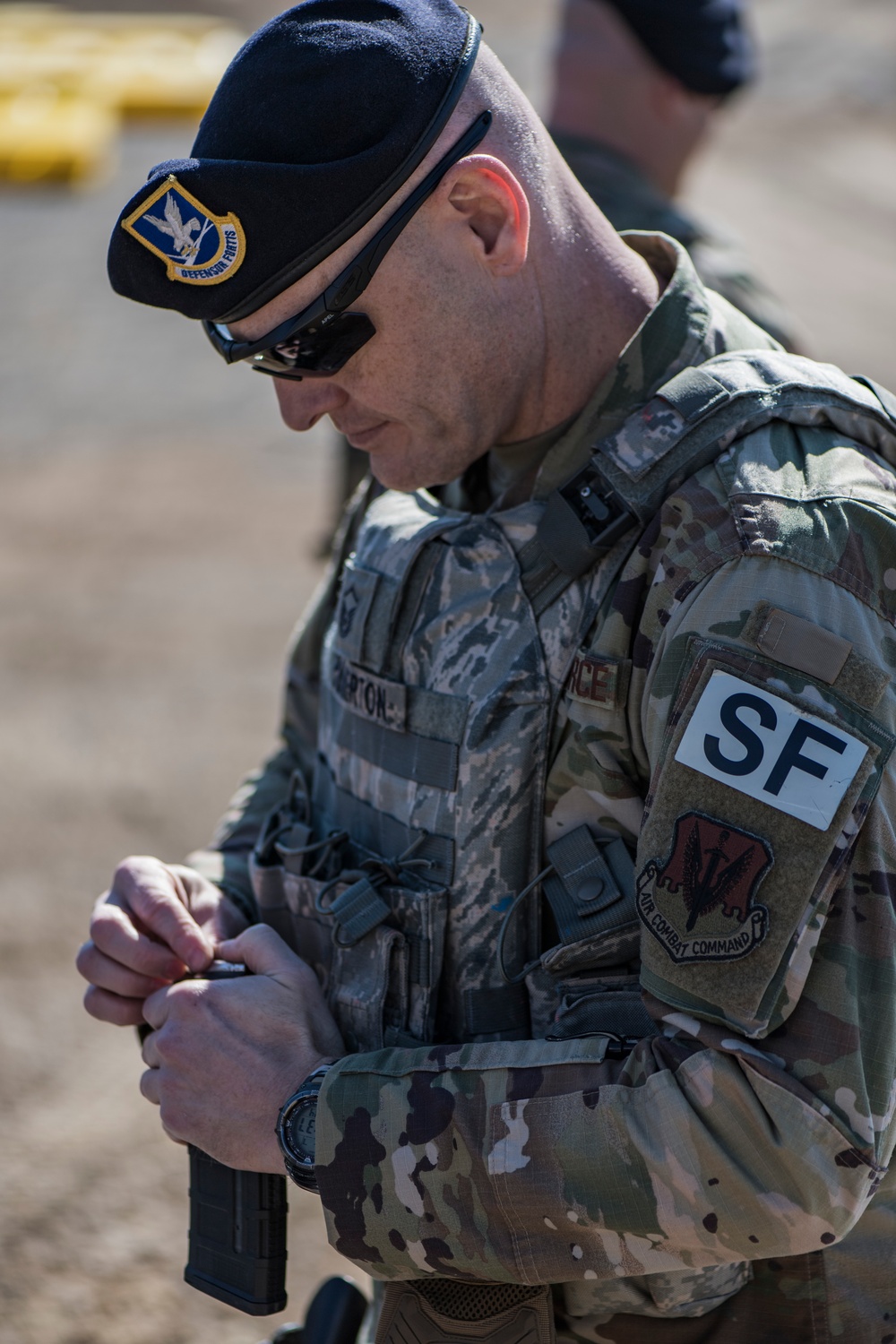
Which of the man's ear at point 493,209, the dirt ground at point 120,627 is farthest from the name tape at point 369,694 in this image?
the dirt ground at point 120,627

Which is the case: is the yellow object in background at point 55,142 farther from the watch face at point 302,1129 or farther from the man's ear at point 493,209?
the watch face at point 302,1129

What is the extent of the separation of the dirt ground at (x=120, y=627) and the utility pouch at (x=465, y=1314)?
1482 millimetres

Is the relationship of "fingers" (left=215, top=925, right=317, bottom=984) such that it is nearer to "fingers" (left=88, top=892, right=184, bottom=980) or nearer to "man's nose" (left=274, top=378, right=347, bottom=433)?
"fingers" (left=88, top=892, right=184, bottom=980)

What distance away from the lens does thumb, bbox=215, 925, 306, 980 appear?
1634 mm

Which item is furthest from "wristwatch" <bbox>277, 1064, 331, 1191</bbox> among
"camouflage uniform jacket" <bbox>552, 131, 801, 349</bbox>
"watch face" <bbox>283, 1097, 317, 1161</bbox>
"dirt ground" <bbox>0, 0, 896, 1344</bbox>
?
"camouflage uniform jacket" <bbox>552, 131, 801, 349</bbox>

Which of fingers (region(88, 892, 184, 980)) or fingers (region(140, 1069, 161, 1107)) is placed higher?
fingers (region(140, 1069, 161, 1107))

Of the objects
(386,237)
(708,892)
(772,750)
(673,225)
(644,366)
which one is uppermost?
(386,237)

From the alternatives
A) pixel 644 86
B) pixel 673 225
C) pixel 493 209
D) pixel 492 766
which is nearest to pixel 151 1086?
pixel 492 766

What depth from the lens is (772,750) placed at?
48.1 inches

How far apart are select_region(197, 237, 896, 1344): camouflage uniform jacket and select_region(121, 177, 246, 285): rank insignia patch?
0.56 metres

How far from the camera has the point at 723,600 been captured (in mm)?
1271

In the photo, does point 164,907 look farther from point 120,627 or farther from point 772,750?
point 120,627

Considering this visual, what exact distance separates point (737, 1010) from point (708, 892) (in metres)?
0.11

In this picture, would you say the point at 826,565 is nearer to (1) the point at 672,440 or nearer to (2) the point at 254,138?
(1) the point at 672,440
